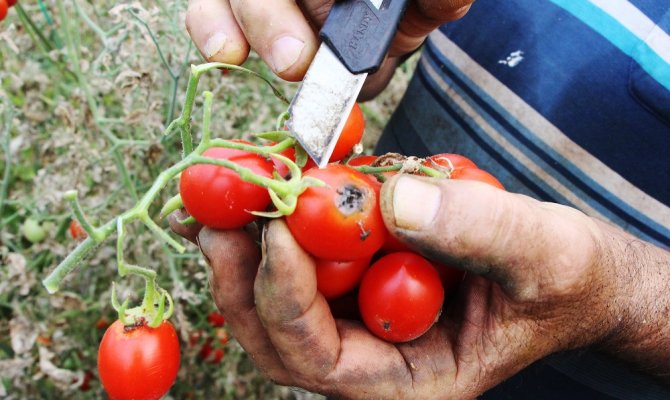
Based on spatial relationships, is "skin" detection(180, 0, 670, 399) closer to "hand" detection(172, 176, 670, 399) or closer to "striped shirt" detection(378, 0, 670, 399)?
"hand" detection(172, 176, 670, 399)

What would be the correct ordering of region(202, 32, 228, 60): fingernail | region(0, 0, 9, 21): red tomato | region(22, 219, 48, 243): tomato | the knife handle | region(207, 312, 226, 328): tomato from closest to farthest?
the knife handle, region(202, 32, 228, 60): fingernail, region(0, 0, 9, 21): red tomato, region(22, 219, 48, 243): tomato, region(207, 312, 226, 328): tomato

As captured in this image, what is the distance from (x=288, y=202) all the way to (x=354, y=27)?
40 cm

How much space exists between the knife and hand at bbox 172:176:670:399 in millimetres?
170

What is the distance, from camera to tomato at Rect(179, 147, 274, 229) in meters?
1.14

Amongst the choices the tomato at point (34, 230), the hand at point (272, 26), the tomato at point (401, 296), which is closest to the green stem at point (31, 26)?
the tomato at point (34, 230)

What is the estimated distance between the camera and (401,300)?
120 centimetres

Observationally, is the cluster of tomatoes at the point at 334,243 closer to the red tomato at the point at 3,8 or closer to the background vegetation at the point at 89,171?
the background vegetation at the point at 89,171

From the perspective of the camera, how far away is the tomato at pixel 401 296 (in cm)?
122

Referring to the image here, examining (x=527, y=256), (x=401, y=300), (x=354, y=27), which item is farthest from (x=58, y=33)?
(x=527, y=256)

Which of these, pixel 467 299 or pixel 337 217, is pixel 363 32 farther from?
pixel 467 299

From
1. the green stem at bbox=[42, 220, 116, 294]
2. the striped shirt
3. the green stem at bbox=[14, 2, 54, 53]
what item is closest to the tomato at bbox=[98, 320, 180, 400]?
the green stem at bbox=[42, 220, 116, 294]

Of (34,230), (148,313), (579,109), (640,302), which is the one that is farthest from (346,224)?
(34,230)

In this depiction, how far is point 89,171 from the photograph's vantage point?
2264 mm

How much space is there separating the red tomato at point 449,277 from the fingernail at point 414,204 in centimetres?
29
